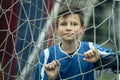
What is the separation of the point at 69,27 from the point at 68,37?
0.12 ft

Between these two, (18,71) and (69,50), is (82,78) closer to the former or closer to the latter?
(69,50)

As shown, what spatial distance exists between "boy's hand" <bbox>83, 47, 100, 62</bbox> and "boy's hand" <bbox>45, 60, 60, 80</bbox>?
3.6 inches

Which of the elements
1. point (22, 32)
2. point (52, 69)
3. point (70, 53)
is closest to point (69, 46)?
point (70, 53)

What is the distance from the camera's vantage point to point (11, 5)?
1729 mm

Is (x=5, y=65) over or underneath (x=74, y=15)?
underneath

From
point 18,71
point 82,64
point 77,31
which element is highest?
point 77,31

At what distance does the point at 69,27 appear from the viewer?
4.48 ft

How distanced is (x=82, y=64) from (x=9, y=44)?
16.6 inches

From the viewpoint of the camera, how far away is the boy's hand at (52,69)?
50.9 inches

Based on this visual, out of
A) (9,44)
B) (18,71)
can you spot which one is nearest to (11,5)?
(9,44)

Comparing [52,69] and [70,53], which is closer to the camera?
[52,69]

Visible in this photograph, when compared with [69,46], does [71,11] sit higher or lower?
higher

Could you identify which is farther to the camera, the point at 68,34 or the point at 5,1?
the point at 5,1

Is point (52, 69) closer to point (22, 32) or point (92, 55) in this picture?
point (92, 55)
